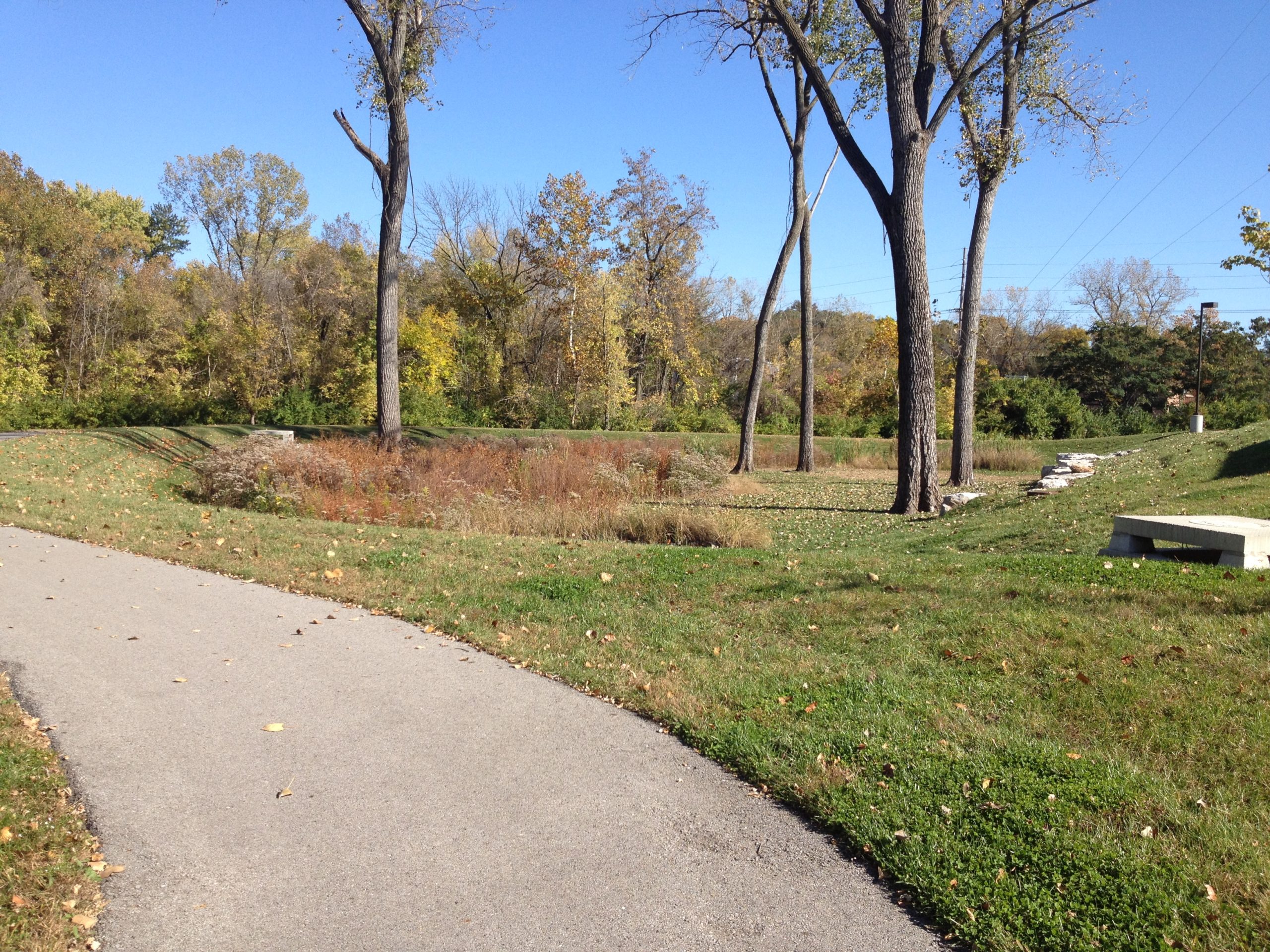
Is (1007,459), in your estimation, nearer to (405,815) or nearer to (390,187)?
(390,187)

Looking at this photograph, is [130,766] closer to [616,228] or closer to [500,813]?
[500,813]

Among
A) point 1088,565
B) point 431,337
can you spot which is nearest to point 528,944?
point 1088,565

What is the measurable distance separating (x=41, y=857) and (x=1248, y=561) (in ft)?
28.0

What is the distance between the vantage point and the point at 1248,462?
13477 mm

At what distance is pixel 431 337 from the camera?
127 feet

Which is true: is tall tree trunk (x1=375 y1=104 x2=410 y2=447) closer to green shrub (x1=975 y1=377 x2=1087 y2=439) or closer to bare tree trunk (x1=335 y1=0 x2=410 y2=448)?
bare tree trunk (x1=335 y1=0 x2=410 y2=448)

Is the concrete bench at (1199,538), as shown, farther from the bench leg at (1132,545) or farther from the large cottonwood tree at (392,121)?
the large cottonwood tree at (392,121)

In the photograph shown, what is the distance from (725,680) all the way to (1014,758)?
5.85 feet

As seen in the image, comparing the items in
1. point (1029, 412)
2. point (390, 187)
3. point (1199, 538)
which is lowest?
point (1199, 538)

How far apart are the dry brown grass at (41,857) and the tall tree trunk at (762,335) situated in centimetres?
2115

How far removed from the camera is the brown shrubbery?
12.0m

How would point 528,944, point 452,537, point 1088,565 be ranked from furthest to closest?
1. point 452,537
2. point 1088,565
3. point 528,944

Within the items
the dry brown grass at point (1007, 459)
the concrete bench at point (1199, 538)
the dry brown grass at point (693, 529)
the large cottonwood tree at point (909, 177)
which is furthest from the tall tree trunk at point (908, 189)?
the dry brown grass at point (1007, 459)

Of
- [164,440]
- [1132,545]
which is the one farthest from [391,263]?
[1132,545]
